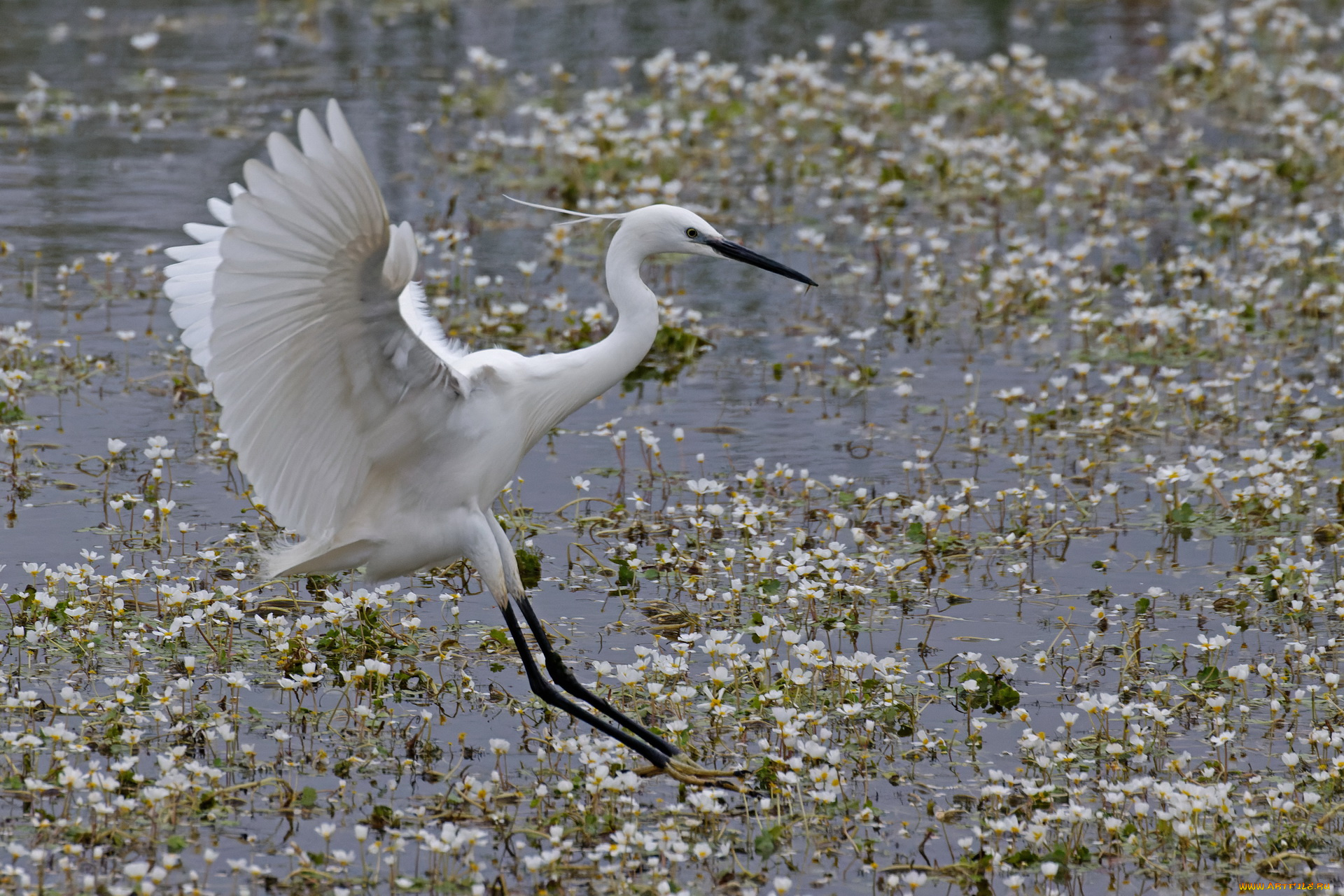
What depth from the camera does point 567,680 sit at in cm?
442

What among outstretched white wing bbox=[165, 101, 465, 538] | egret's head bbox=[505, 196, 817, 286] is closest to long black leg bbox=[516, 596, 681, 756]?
outstretched white wing bbox=[165, 101, 465, 538]

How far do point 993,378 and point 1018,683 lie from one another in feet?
8.89

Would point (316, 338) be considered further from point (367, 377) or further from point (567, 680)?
point (567, 680)

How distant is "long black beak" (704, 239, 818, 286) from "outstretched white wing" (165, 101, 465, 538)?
2.48 ft

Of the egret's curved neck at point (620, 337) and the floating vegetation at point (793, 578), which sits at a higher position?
the egret's curved neck at point (620, 337)

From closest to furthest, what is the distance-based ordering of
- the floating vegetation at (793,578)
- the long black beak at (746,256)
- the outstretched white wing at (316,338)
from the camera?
the outstretched white wing at (316,338) → the floating vegetation at (793,578) → the long black beak at (746,256)

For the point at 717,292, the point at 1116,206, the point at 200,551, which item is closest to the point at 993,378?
the point at 717,292

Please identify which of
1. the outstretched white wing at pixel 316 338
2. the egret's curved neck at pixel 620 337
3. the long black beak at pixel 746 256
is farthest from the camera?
the long black beak at pixel 746 256

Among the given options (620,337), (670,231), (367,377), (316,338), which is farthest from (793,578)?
(316,338)

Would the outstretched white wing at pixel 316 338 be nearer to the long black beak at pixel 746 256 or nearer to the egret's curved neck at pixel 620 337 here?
the egret's curved neck at pixel 620 337

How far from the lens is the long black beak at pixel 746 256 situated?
4.62 metres

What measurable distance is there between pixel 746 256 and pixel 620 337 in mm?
502

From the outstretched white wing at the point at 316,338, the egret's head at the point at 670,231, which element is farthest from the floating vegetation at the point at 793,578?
the egret's head at the point at 670,231

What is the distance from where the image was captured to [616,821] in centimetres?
383
